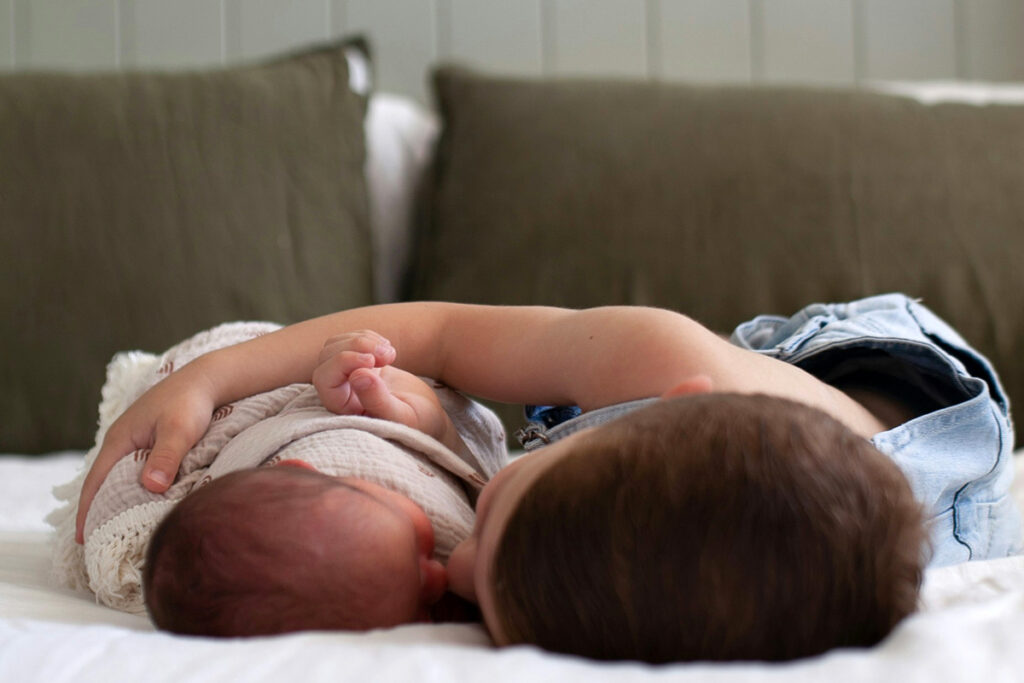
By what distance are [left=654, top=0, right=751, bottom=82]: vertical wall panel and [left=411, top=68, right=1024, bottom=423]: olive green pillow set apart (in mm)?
496

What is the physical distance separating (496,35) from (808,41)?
623 millimetres

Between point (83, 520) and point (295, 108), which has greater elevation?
point (295, 108)

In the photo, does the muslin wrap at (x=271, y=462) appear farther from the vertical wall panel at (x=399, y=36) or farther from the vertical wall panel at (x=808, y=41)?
the vertical wall panel at (x=808, y=41)

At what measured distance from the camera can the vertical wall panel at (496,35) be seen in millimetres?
1876

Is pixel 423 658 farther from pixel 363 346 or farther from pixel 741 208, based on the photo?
pixel 741 208

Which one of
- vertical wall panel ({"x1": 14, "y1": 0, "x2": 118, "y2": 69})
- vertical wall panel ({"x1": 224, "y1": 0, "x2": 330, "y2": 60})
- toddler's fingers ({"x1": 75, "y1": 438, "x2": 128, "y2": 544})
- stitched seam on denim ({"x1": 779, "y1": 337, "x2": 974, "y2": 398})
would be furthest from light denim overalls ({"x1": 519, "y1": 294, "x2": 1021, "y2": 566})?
vertical wall panel ({"x1": 14, "y1": 0, "x2": 118, "y2": 69})

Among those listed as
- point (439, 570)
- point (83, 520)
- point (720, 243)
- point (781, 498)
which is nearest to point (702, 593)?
point (781, 498)

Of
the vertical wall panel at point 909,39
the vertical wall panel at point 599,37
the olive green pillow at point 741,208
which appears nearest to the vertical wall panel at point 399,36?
the vertical wall panel at point 599,37

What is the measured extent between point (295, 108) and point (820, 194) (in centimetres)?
78

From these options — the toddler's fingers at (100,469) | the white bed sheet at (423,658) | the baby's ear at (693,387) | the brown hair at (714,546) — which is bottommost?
the toddler's fingers at (100,469)

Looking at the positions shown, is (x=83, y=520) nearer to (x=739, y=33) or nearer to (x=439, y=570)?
(x=439, y=570)

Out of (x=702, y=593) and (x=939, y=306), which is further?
(x=939, y=306)

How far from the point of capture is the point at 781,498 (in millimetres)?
418

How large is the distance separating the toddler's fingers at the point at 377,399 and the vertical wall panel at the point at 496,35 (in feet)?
4.25
